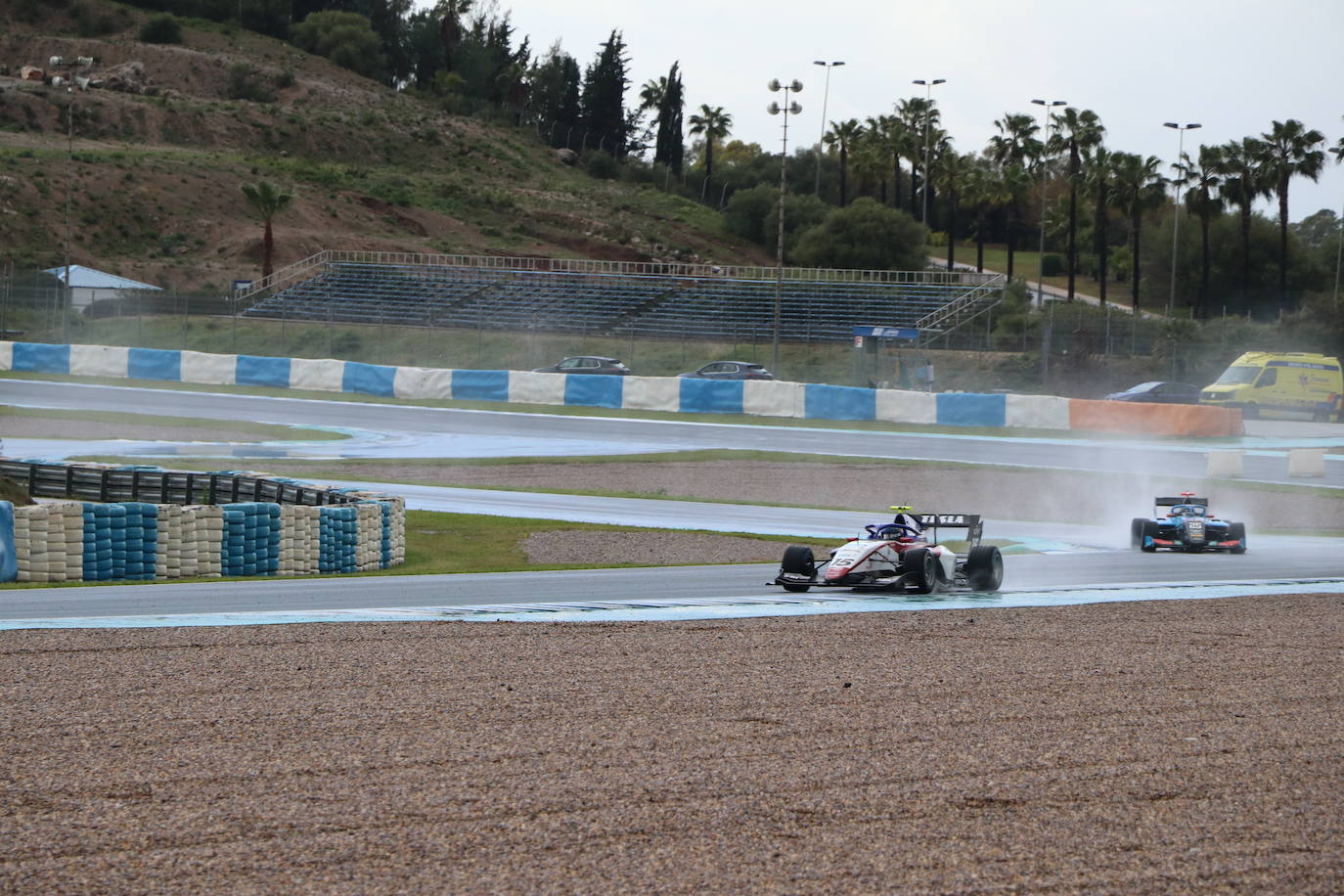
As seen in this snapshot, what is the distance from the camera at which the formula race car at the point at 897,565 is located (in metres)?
14.2

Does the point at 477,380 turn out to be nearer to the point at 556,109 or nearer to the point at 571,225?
the point at 571,225

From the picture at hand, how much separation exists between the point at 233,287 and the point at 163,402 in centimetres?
3232

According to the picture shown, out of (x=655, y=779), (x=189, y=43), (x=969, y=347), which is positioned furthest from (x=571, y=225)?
(x=655, y=779)

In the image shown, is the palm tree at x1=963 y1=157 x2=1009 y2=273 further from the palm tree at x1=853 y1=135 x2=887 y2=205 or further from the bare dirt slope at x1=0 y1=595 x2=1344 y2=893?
the bare dirt slope at x1=0 y1=595 x2=1344 y2=893

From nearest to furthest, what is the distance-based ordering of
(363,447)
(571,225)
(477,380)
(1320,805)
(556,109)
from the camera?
(1320,805)
(363,447)
(477,380)
(571,225)
(556,109)

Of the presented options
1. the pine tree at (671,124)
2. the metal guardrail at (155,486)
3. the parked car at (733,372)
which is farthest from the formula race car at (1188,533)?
the pine tree at (671,124)

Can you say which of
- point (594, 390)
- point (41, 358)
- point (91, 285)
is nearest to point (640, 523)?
point (594, 390)

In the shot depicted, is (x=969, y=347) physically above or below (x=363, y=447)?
above

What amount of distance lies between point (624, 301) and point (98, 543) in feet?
159

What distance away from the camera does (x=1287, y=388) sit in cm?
4231

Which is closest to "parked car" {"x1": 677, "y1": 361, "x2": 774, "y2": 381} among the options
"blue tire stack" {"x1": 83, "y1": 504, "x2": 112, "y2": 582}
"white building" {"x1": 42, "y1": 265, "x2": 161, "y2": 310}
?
"white building" {"x1": 42, "y1": 265, "x2": 161, "y2": 310}

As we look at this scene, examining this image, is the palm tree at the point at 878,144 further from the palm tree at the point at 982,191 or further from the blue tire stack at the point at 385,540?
the blue tire stack at the point at 385,540

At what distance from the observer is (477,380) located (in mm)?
42562

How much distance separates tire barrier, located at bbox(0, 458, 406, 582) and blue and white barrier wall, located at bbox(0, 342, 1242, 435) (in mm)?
21967
